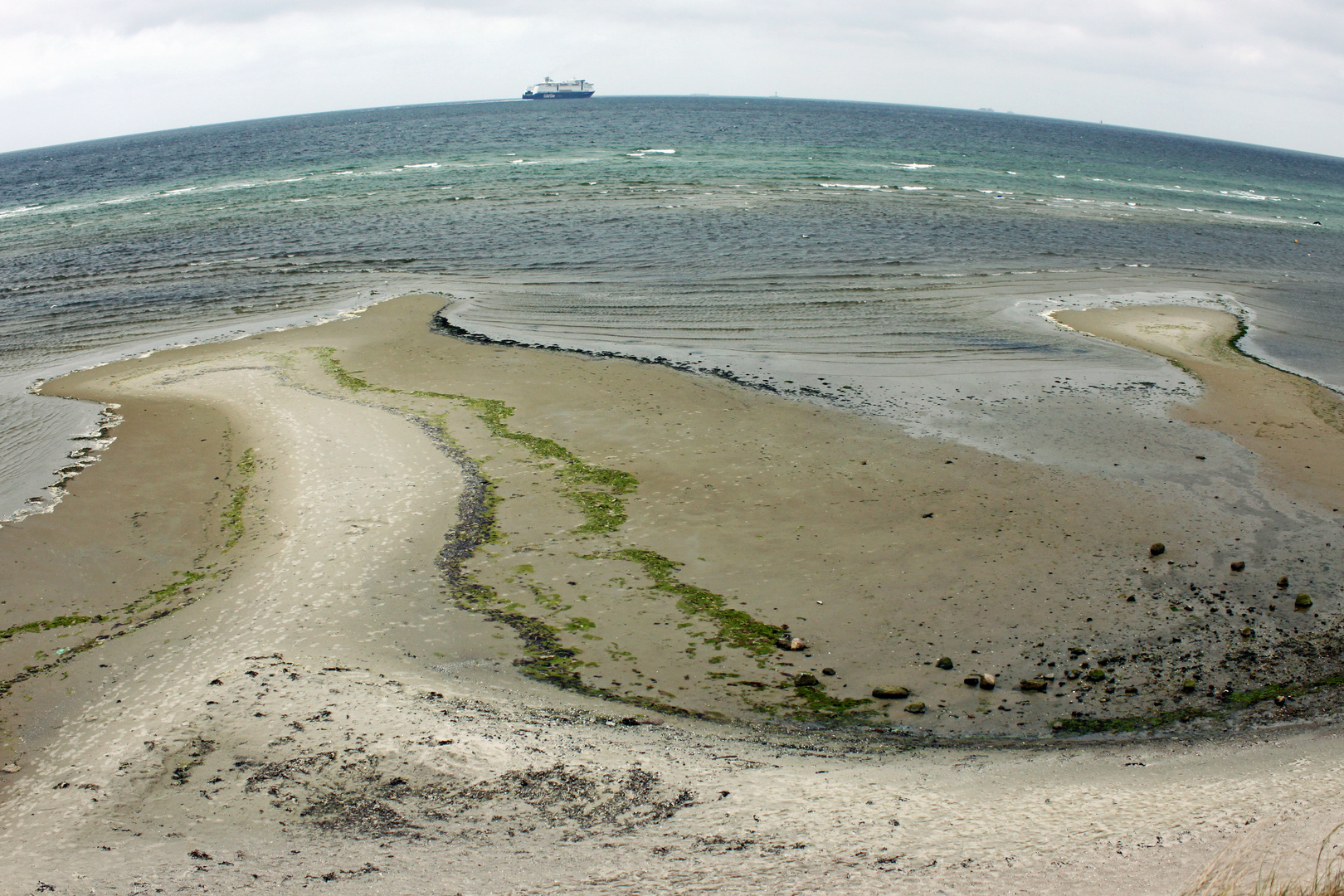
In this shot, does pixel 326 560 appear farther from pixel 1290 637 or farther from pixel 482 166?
pixel 482 166

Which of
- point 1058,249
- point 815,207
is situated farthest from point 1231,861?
point 815,207

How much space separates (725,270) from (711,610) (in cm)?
2113

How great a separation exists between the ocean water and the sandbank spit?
3306 millimetres

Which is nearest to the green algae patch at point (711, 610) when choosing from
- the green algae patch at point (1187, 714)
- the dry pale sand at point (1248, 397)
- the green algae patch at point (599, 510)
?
the green algae patch at point (599, 510)

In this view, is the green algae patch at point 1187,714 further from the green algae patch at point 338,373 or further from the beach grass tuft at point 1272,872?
the green algae patch at point 338,373

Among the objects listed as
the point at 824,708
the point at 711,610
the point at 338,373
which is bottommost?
the point at 824,708

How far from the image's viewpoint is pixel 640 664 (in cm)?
867

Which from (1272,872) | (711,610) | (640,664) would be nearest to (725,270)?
(711,610)

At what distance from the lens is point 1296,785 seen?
6.40 metres

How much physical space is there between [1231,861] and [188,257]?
37.6 m

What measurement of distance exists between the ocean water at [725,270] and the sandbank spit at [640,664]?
3.31m

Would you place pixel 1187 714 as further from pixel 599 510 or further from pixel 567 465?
pixel 567 465

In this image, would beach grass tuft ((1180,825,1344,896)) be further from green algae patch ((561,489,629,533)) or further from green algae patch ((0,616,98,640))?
green algae patch ((0,616,98,640))

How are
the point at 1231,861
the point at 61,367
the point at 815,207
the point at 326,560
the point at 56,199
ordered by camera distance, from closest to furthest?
the point at 1231,861, the point at 326,560, the point at 61,367, the point at 815,207, the point at 56,199
